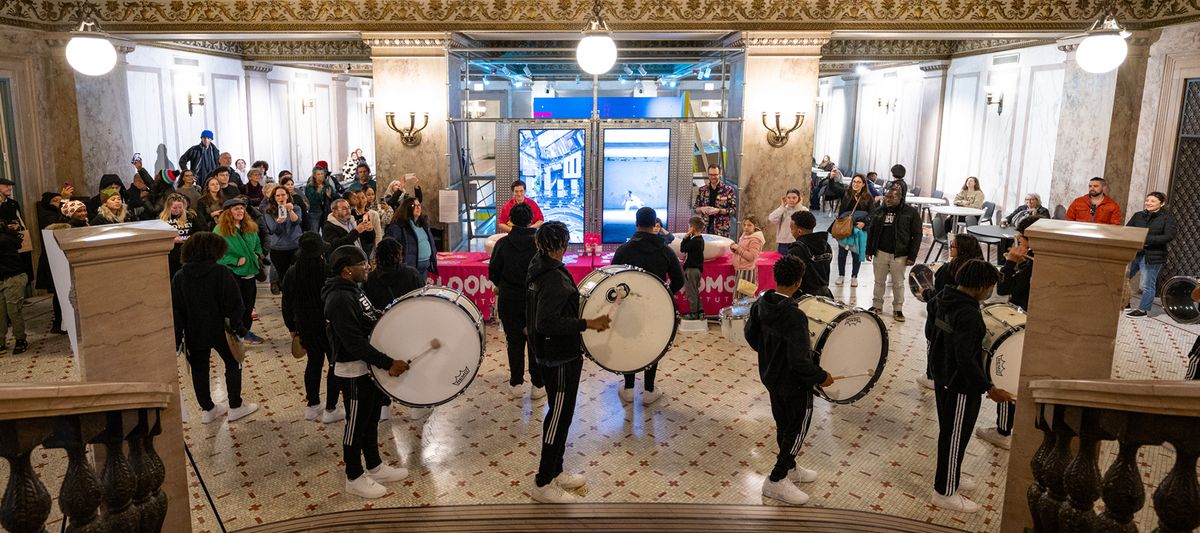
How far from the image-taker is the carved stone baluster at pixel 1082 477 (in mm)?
2533

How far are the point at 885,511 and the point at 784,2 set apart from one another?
24.8 feet

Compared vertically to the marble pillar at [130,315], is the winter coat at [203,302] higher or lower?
lower

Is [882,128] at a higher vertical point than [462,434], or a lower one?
higher

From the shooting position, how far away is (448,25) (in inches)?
422

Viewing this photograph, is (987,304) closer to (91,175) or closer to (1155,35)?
(1155,35)

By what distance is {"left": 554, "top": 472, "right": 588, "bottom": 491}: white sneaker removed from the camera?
5141 mm

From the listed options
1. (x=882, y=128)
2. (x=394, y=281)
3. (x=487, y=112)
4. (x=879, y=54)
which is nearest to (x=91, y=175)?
(x=394, y=281)

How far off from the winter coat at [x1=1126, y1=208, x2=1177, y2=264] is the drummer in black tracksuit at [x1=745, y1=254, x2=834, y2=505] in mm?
6672

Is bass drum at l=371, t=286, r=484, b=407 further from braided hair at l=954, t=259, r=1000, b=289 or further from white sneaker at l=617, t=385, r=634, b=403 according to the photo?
braided hair at l=954, t=259, r=1000, b=289

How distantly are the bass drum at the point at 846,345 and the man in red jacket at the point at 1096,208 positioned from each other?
6056mm

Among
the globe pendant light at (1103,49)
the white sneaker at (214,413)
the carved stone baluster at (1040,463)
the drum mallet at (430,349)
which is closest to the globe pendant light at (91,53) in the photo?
the white sneaker at (214,413)

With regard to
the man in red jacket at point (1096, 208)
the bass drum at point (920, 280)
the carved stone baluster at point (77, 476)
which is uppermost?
the man in red jacket at point (1096, 208)

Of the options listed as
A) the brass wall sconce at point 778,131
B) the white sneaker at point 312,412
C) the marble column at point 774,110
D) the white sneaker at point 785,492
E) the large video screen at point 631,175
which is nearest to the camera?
the white sneaker at point 785,492

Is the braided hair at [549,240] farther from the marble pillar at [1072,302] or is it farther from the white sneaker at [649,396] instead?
the marble pillar at [1072,302]
